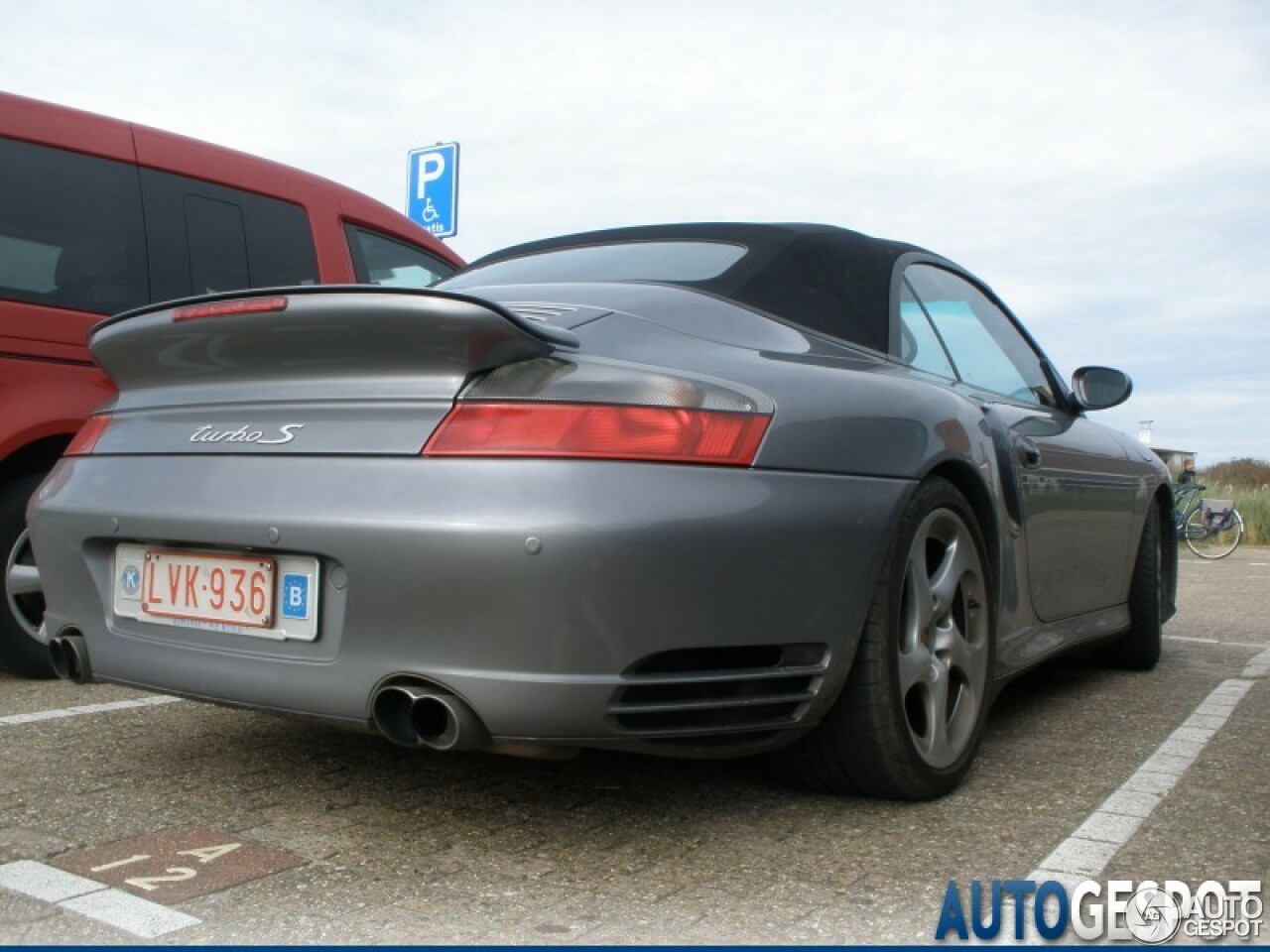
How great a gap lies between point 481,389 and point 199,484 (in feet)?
2.08

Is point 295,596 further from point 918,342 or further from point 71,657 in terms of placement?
point 918,342

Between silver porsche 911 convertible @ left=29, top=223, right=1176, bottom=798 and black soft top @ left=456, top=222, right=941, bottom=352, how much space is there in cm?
1

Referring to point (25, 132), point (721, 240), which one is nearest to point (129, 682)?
point (721, 240)

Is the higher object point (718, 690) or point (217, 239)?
point (217, 239)

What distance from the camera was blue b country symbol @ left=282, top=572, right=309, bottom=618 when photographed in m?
2.55

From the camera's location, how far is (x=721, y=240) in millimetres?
3488

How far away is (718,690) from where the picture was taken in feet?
8.36

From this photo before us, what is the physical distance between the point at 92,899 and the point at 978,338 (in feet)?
9.43

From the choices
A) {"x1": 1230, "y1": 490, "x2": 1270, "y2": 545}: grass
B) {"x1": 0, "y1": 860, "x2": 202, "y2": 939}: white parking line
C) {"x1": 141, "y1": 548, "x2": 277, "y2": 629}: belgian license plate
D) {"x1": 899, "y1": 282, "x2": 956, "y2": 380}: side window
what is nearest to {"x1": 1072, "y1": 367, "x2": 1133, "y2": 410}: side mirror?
{"x1": 899, "y1": 282, "x2": 956, "y2": 380}: side window

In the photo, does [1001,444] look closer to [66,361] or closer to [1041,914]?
[1041,914]

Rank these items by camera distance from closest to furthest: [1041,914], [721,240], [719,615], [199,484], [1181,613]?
[1041,914] < [719,615] < [199,484] < [721,240] < [1181,613]

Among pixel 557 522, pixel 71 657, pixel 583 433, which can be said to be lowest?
pixel 71 657

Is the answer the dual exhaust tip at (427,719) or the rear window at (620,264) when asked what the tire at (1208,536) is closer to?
the rear window at (620,264)

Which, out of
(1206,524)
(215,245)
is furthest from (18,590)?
(1206,524)
